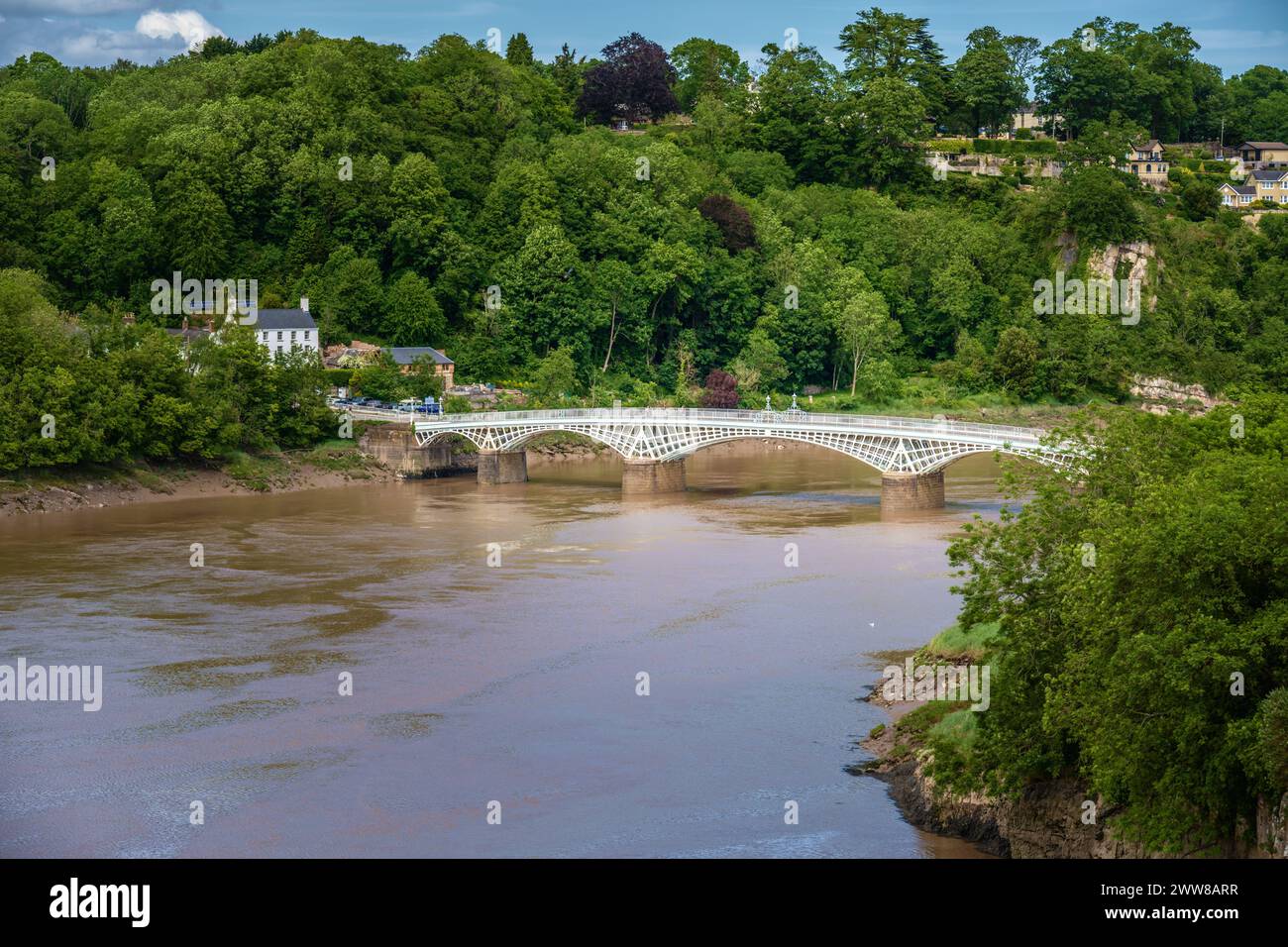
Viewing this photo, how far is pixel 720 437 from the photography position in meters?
82.0

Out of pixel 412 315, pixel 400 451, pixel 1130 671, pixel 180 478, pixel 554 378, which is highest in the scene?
pixel 412 315

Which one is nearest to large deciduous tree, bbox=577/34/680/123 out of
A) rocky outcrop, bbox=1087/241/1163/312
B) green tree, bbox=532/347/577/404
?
rocky outcrop, bbox=1087/241/1163/312

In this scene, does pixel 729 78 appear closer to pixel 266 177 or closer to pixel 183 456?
pixel 266 177

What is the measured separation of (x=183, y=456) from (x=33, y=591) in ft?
90.0

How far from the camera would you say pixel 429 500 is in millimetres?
82062

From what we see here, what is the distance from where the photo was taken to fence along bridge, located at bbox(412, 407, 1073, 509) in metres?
72.1

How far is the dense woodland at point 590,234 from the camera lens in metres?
109

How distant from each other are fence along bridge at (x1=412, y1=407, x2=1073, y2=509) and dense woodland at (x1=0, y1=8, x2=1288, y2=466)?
16.5m

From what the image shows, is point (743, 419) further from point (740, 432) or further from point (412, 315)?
point (412, 315)

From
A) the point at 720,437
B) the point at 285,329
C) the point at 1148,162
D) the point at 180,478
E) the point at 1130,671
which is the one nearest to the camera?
the point at 1130,671

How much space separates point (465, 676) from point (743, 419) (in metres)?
40.1

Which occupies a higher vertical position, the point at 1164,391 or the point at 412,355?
the point at 412,355

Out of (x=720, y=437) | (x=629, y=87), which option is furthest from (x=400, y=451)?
(x=629, y=87)

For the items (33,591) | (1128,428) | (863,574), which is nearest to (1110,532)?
(1128,428)
